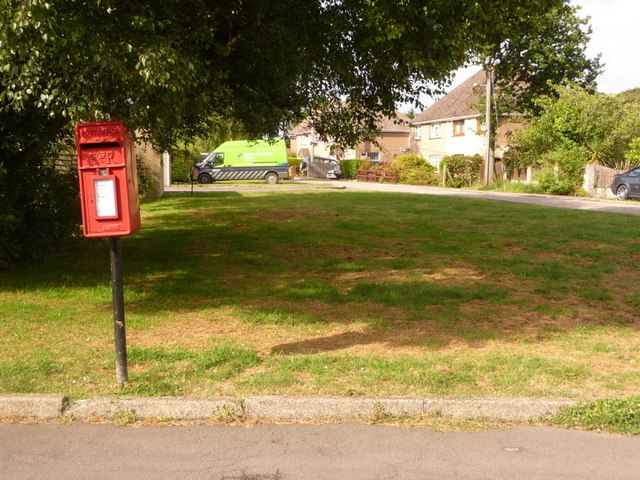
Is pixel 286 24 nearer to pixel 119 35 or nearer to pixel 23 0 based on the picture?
pixel 119 35

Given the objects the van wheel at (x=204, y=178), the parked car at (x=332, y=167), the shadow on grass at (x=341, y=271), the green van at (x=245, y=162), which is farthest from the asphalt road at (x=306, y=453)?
the parked car at (x=332, y=167)

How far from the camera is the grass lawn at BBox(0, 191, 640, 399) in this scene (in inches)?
215

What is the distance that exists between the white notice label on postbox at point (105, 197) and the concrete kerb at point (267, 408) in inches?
53.3

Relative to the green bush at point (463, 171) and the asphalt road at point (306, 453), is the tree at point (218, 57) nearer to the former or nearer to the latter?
the asphalt road at point (306, 453)

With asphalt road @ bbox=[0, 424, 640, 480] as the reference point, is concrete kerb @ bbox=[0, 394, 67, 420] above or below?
above

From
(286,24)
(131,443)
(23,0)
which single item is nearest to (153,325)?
(131,443)

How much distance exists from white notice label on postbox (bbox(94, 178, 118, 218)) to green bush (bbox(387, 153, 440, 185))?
38316mm

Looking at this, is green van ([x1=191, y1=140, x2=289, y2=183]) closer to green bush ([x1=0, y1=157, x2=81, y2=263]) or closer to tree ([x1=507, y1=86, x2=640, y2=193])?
tree ([x1=507, y1=86, x2=640, y2=193])

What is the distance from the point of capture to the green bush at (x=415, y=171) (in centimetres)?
4316

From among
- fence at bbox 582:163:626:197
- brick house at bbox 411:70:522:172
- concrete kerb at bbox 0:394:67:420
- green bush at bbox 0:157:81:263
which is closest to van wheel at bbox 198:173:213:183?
brick house at bbox 411:70:522:172

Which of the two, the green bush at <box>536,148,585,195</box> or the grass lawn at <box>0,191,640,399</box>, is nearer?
the grass lawn at <box>0,191,640,399</box>

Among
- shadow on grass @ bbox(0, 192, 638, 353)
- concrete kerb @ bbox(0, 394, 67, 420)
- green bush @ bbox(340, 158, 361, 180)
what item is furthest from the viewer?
green bush @ bbox(340, 158, 361, 180)

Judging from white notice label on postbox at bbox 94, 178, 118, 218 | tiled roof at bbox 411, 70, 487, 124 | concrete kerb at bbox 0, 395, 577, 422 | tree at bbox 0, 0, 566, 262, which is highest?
tiled roof at bbox 411, 70, 487, 124

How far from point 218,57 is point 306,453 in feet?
18.4
